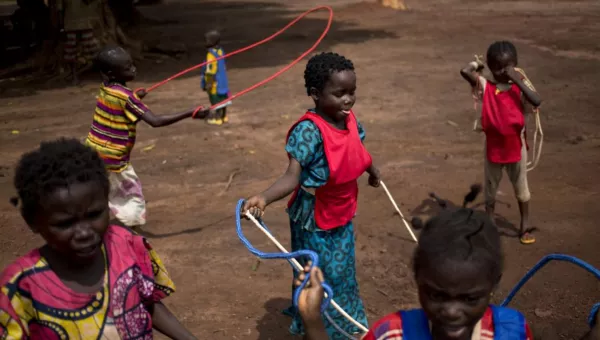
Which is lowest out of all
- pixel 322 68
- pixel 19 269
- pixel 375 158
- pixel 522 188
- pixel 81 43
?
pixel 375 158

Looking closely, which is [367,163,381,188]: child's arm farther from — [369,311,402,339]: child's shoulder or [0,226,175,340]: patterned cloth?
[369,311,402,339]: child's shoulder

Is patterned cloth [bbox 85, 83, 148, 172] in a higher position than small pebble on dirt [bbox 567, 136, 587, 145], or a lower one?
higher

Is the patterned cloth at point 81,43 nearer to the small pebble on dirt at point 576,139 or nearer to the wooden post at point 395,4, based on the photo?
the small pebble on dirt at point 576,139

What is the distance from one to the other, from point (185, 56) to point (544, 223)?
1161 centimetres

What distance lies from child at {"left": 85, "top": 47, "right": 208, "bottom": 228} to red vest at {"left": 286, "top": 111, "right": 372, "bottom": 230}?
177 cm

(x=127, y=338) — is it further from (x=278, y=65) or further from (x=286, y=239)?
(x=278, y=65)

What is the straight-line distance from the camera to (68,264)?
7.43 ft

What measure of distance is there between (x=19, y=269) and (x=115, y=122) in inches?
125

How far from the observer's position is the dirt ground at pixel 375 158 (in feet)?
16.1

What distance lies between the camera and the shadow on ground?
14.2 metres

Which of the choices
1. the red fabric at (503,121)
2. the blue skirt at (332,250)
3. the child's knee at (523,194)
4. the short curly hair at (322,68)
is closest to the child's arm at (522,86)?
the red fabric at (503,121)

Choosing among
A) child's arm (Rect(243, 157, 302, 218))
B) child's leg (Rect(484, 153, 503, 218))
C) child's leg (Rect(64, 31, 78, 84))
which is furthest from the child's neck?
child's leg (Rect(64, 31, 78, 84))

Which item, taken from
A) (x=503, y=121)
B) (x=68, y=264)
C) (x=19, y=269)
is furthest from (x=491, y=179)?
(x=19, y=269)

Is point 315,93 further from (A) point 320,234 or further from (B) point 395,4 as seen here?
(B) point 395,4
